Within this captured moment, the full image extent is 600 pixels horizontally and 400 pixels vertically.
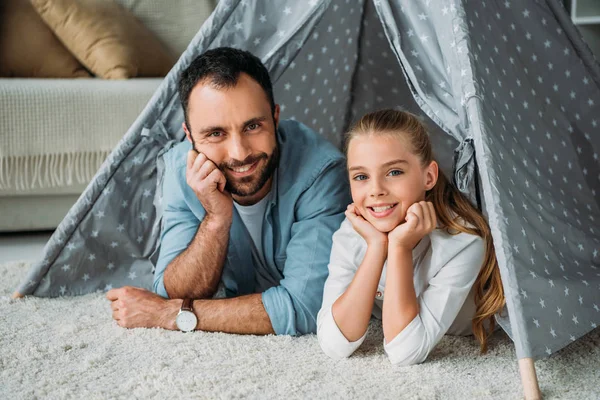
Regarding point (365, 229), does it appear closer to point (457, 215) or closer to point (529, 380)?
point (457, 215)

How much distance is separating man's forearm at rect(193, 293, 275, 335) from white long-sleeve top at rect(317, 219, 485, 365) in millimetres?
160

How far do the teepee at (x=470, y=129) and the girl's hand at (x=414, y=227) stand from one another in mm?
122

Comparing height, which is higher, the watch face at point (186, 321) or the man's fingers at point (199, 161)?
the man's fingers at point (199, 161)

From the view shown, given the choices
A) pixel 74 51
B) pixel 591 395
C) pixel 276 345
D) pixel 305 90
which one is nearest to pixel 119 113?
pixel 74 51

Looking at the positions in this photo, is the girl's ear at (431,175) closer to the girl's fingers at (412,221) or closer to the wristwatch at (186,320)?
the girl's fingers at (412,221)

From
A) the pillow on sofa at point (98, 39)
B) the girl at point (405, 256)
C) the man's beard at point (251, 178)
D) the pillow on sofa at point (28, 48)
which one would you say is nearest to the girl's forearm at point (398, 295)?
the girl at point (405, 256)

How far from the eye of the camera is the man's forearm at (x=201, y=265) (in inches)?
68.7

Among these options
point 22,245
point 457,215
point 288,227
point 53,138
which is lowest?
point 22,245

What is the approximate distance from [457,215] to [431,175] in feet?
0.34

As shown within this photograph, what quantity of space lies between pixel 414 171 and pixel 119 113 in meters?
1.55

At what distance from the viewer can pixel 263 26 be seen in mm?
1914

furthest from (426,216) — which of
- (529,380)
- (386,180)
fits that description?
(529,380)

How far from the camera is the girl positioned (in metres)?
1.47

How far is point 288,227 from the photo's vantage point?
1.79 meters
